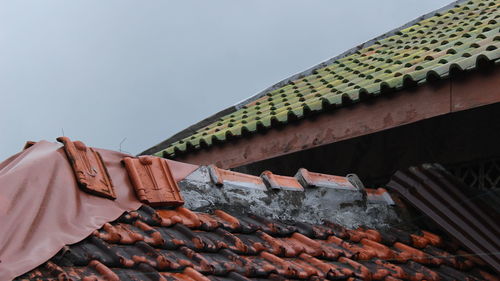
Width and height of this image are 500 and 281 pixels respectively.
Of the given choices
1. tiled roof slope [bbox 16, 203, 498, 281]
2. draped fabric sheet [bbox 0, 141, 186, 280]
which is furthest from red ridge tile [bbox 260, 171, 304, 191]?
draped fabric sheet [bbox 0, 141, 186, 280]

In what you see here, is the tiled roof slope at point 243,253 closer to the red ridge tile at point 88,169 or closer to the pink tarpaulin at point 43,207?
the pink tarpaulin at point 43,207

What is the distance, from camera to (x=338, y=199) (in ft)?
15.9

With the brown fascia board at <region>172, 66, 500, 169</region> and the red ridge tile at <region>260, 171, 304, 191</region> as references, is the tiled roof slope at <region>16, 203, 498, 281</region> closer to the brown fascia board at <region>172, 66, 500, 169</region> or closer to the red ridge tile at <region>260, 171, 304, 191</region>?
the red ridge tile at <region>260, 171, 304, 191</region>

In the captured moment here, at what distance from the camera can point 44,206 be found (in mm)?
3342

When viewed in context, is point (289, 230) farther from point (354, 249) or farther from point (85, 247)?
point (85, 247)

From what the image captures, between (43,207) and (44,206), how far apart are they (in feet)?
0.04

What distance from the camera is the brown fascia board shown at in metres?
5.20

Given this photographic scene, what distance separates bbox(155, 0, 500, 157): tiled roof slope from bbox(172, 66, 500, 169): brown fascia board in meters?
0.07

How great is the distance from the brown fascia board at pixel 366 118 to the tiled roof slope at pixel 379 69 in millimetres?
75

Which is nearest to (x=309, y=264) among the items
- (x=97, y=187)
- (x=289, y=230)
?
(x=289, y=230)

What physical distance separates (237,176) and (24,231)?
1692mm

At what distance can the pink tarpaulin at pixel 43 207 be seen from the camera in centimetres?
295

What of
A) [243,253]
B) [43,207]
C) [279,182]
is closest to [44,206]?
[43,207]

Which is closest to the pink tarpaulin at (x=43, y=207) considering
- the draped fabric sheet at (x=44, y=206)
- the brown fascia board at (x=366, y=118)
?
the draped fabric sheet at (x=44, y=206)
